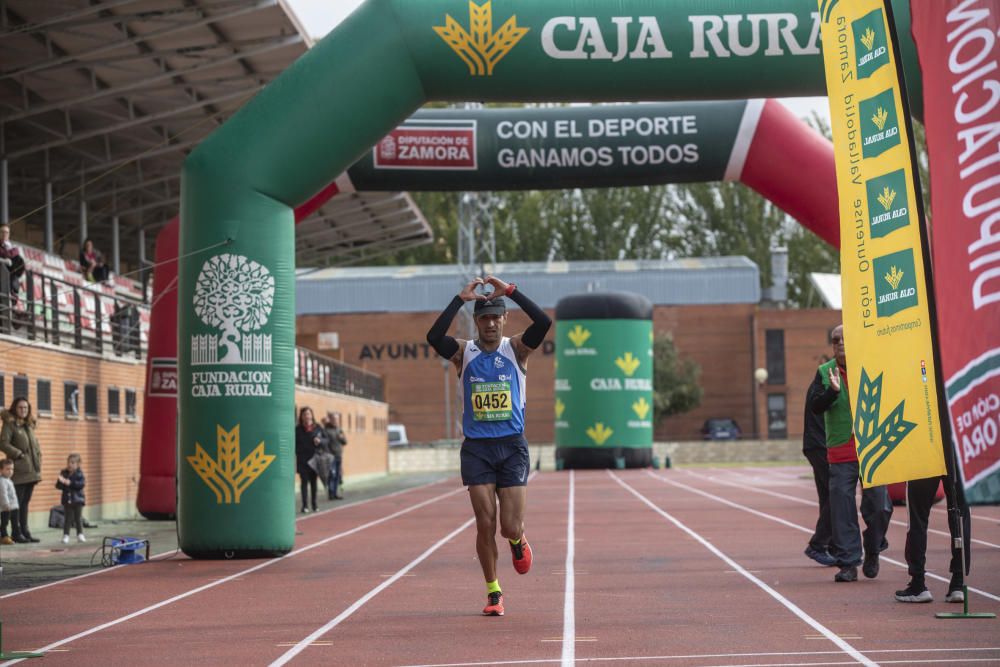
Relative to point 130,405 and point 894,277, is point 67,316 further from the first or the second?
point 894,277

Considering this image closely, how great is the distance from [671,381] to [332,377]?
105ft

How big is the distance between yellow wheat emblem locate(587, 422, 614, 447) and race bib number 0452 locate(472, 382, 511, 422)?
120ft

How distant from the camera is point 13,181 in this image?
3400cm

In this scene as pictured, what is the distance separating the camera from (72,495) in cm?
1983

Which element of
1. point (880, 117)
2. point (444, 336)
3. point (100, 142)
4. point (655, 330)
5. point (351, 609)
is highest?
point (100, 142)

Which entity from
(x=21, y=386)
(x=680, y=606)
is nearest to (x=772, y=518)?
(x=21, y=386)

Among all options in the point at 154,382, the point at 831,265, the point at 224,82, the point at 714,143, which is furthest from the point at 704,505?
the point at 831,265

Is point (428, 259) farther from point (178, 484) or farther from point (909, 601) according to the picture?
point (909, 601)

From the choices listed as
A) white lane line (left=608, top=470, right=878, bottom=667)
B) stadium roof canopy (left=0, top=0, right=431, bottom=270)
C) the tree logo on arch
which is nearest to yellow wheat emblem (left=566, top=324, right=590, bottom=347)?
stadium roof canopy (left=0, top=0, right=431, bottom=270)

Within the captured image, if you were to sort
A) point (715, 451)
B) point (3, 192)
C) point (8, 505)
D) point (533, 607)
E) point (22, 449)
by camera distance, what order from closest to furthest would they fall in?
point (533, 607)
point (8, 505)
point (22, 449)
point (3, 192)
point (715, 451)

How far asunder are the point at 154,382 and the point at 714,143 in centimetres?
812

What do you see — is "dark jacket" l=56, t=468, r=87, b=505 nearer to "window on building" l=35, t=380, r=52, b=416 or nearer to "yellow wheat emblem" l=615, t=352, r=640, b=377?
"window on building" l=35, t=380, r=52, b=416

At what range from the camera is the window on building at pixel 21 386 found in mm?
21400

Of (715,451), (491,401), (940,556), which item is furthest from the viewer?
(715,451)
